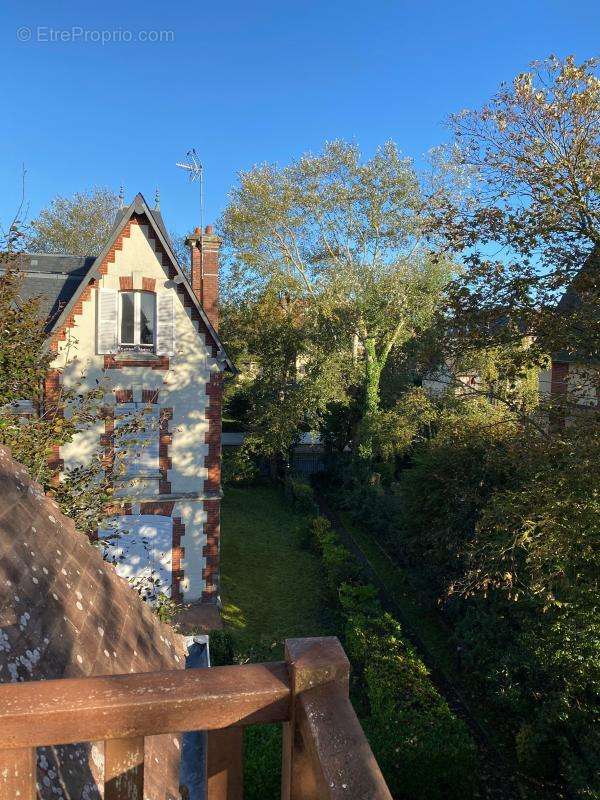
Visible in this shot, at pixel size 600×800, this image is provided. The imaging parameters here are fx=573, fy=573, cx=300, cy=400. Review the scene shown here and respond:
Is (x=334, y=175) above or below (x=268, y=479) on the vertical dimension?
above

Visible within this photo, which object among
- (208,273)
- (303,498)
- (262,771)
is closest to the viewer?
(262,771)

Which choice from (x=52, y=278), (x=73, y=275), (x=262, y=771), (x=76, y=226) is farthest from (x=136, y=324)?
(x=76, y=226)

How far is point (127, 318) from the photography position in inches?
571

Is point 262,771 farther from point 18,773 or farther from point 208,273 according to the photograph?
point 208,273

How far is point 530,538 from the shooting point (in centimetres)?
803

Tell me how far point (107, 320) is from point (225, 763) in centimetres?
1373

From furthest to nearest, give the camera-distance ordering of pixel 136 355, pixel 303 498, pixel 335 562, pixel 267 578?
pixel 303 498, pixel 267 578, pixel 335 562, pixel 136 355

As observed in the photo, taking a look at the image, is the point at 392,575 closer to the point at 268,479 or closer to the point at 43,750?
the point at 268,479

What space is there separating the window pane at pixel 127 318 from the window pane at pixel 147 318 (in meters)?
0.25

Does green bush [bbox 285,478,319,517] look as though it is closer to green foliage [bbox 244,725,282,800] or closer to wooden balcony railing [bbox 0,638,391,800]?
green foliage [bbox 244,725,282,800]

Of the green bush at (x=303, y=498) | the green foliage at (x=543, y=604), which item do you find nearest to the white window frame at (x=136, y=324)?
the green foliage at (x=543, y=604)

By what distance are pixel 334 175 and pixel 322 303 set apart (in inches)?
232

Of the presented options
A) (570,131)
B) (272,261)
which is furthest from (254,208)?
(570,131)

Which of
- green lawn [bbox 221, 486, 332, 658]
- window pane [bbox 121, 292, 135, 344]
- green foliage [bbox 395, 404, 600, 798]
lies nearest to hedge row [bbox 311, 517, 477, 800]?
green foliage [bbox 395, 404, 600, 798]
